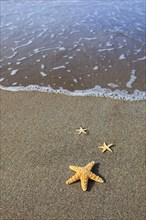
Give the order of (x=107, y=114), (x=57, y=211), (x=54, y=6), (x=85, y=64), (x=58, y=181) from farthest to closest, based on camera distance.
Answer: (x=54, y=6)
(x=85, y=64)
(x=107, y=114)
(x=58, y=181)
(x=57, y=211)

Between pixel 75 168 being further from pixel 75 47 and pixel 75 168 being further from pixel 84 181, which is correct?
pixel 75 47

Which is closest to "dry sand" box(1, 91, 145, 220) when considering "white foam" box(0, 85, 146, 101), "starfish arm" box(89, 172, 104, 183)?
"starfish arm" box(89, 172, 104, 183)

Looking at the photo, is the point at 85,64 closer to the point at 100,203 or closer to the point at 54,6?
the point at 100,203

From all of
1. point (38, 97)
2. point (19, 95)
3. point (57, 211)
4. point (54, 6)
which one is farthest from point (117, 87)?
point (54, 6)

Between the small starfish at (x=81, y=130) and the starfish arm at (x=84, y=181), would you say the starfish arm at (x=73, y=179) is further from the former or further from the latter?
the small starfish at (x=81, y=130)

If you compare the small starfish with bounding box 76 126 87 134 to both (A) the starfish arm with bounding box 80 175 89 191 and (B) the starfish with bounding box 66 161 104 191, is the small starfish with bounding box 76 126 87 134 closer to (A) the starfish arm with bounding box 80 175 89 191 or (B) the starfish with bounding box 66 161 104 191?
(B) the starfish with bounding box 66 161 104 191
